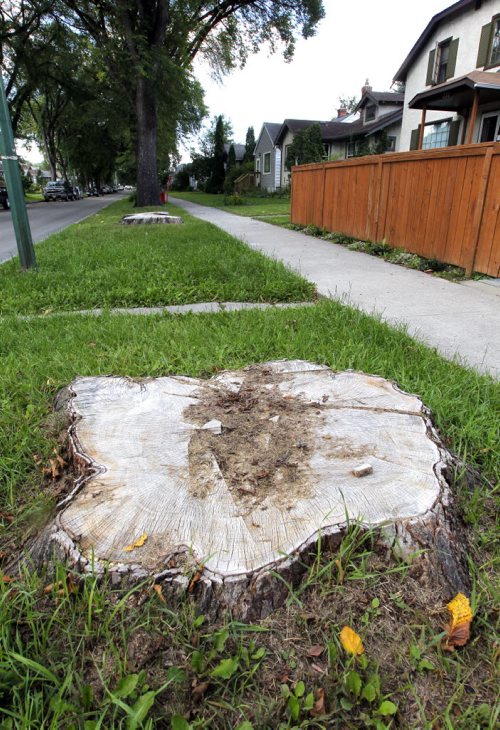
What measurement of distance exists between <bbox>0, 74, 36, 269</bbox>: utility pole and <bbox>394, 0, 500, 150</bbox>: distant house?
11.0 meters

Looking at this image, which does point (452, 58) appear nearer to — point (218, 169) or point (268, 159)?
point (268, 159)


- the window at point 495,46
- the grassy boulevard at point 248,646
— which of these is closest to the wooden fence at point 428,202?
the grassy boulevard at point 248,646

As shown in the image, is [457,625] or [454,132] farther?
[454,132]

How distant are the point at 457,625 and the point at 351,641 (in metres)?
0.33

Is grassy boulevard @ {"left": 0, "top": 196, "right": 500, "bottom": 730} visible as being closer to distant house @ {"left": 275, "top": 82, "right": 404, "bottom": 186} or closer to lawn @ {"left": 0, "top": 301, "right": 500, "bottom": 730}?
lawn @ {"left": 0, "top": 301, "right": 500, "bottom": 730}

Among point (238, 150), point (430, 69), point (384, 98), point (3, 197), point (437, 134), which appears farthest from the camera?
point (238, 150)

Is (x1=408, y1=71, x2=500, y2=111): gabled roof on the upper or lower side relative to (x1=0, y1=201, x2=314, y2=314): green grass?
upper

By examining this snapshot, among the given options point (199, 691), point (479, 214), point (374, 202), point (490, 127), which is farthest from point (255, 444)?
point (490, 127)

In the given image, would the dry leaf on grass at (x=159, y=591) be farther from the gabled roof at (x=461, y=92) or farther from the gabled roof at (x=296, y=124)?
the gabled roof at (x=296, y=124)

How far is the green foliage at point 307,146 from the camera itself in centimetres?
2989

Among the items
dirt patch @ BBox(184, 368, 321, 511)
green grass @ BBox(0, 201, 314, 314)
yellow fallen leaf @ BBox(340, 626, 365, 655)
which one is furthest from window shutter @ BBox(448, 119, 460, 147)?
yellow fallen leaf @ BBox(340, 626, 365, 655)

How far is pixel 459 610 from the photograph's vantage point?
4.85ft

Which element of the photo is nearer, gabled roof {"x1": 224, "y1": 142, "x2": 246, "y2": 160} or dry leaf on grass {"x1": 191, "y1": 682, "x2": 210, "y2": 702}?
dry leaf on grass {"x1": 191, "y1": 682, "x2": 210, "y2": 702}

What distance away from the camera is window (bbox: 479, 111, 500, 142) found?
15.0 meters
